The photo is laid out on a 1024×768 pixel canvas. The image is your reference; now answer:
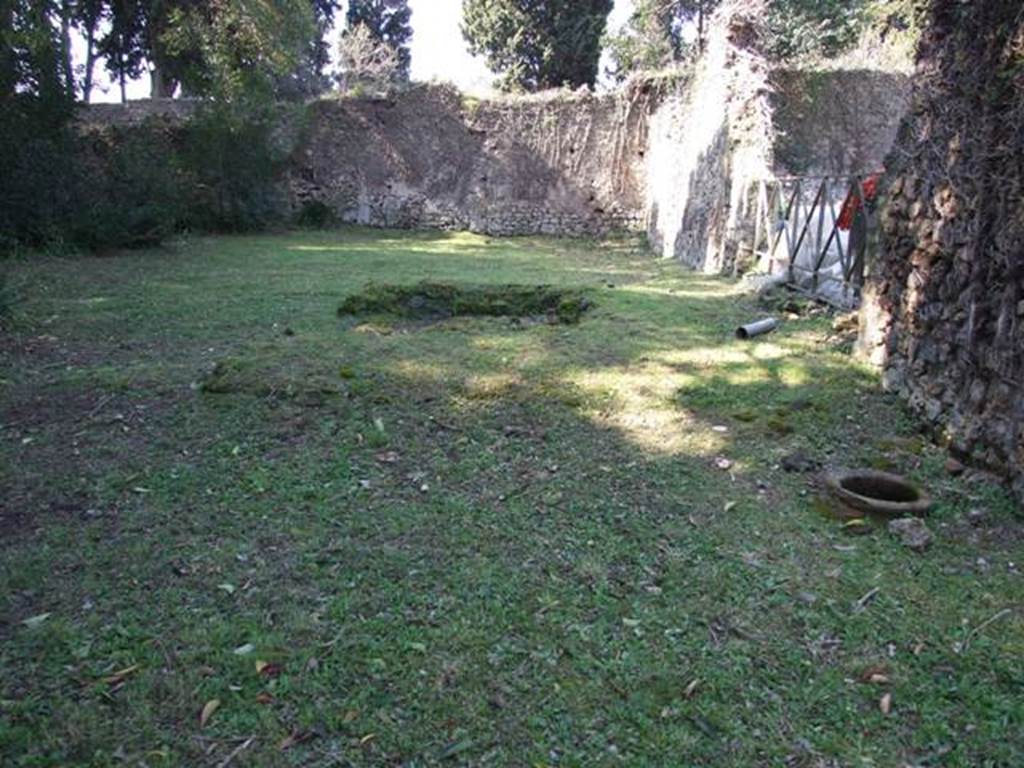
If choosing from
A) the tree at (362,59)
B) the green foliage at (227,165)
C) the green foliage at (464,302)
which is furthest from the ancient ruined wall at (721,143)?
the tree at (362,59)

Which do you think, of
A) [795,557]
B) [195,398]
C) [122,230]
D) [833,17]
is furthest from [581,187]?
[795,557]

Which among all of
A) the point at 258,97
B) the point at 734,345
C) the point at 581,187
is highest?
the point at 258,97

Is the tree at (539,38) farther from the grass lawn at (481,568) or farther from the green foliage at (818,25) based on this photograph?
the grass lawn at (481,568)

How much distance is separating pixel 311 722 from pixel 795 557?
1.86 meters

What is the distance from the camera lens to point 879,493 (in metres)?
3.31

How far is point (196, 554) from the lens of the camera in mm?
2697

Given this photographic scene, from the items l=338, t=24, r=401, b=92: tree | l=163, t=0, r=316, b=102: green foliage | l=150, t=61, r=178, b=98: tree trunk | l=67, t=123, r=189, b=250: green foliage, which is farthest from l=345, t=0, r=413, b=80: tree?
l=67, t=123, r=189, b=250: green foliage

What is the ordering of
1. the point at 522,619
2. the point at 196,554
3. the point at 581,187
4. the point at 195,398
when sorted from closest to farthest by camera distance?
the point at 522,619 → the point at 196,554 → the point at 195,398 → the point at 581,187

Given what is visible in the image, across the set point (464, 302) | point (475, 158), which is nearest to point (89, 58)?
point (475, 158)

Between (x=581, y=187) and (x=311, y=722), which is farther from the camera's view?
(x=581, y=187)

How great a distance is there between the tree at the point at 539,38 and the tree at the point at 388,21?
14.1 feet

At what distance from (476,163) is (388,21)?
11.2 m

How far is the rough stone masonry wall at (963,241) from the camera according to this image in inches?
130

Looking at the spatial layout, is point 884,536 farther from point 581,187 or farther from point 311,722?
point 581,187
